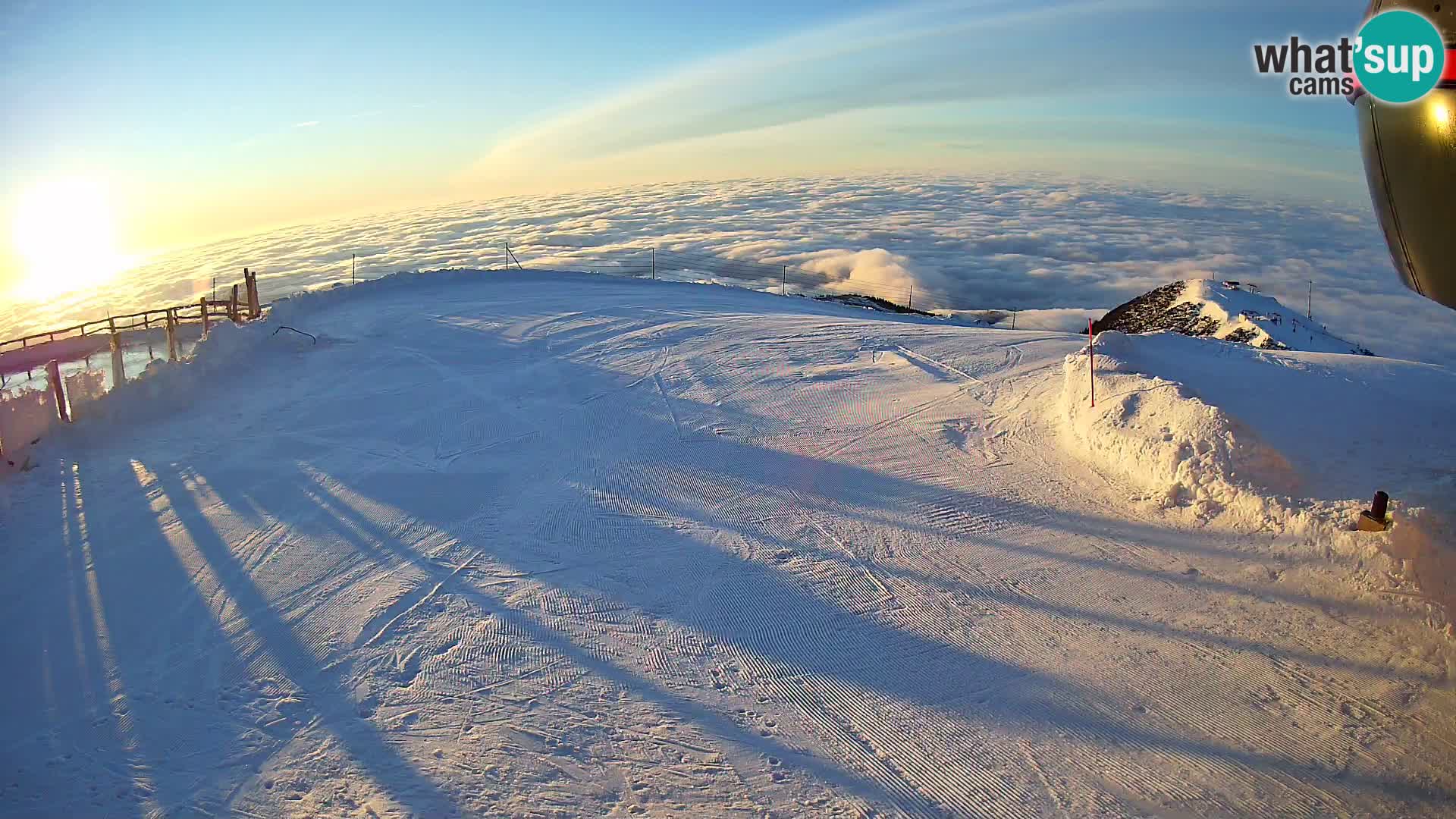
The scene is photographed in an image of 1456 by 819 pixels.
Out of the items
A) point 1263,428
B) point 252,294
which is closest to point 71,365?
point 252,294

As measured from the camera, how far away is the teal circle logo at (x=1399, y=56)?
5.36 m

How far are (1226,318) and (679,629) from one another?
59.1 ft

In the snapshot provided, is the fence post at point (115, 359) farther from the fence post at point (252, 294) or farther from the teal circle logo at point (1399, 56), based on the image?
the teal circle logo at point (1399, 56)

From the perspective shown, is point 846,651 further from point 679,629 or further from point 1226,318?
point 1226,318

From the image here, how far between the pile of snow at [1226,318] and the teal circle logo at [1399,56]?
12626 mm

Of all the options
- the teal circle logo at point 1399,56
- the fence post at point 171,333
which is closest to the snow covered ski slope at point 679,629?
the teal circle logo at point 1399,56

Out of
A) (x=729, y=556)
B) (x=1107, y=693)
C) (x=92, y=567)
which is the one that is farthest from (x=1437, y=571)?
(x=92, y=567)

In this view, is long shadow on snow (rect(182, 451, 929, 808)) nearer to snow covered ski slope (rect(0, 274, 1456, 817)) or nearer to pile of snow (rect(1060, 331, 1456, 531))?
snow covered ski slope (rect(0, 274, 1456, 817))

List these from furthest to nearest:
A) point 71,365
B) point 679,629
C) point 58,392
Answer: point 71,365
point 58,392
point 679,629

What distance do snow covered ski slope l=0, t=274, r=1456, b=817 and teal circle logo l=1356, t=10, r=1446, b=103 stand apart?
386 cm

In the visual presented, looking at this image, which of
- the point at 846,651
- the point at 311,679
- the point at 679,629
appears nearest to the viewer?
the point at 311,679

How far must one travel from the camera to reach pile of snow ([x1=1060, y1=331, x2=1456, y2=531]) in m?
7.97

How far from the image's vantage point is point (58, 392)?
12.8 m

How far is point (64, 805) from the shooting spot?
5301mm
